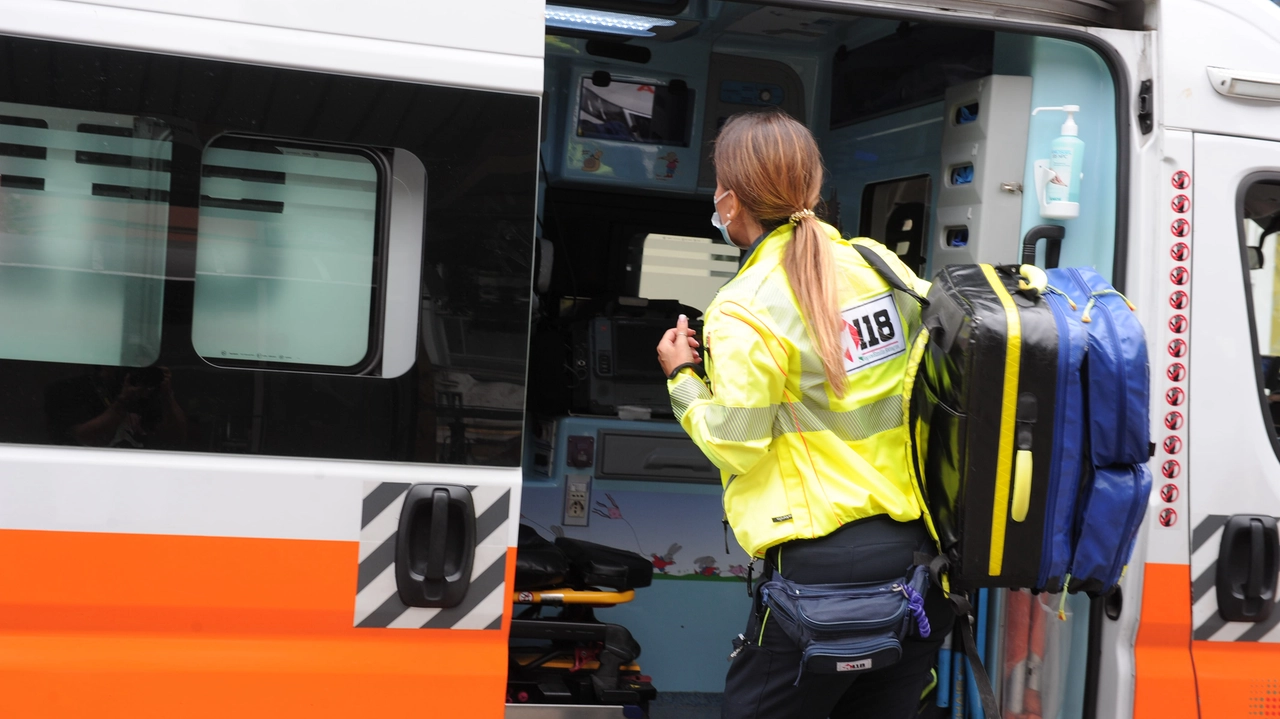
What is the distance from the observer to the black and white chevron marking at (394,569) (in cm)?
214

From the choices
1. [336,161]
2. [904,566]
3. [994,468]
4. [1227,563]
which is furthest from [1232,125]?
[336,161]

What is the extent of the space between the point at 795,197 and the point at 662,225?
2.84 metres

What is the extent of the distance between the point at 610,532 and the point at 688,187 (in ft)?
5.18

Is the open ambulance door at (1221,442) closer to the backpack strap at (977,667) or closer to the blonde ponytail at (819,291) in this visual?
the backpack strap at (977,667)

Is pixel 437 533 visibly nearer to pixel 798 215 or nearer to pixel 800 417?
pixel 800 417

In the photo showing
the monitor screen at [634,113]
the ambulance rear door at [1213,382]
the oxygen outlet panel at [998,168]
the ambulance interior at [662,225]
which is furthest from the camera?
the monitor screen at [634,113]

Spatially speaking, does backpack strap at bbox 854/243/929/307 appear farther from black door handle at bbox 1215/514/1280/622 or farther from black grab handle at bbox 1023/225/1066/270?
black door handle at bbox 1215/514/1280/622

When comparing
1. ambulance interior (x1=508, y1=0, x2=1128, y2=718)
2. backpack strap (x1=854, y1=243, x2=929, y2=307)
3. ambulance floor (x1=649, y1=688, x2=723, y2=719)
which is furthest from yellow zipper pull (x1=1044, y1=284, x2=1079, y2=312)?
ambulance floor (x1=649, y1=688, x2=723, y2=719)

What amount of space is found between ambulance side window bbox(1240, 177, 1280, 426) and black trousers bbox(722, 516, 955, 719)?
48.5 inches

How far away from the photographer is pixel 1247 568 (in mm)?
2646

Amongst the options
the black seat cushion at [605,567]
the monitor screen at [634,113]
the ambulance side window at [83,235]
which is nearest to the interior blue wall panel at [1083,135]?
the black seat cushion at [605,567]

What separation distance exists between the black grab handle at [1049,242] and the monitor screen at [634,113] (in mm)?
2202

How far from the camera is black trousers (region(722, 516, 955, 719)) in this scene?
2.05 meters

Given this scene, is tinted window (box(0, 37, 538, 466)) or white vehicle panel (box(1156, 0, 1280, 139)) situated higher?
white vehicle panel (box(1156, 0, 1280, 139))
